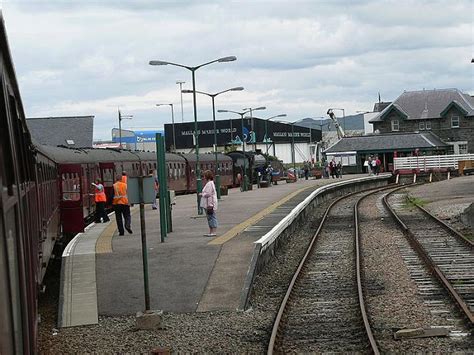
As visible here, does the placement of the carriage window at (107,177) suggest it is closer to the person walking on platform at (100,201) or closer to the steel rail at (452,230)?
the person walking on platform at (100,201)

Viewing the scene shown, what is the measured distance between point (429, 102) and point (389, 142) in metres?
12.6

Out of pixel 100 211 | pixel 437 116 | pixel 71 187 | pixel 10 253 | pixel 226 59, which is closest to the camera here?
pixel 10 253

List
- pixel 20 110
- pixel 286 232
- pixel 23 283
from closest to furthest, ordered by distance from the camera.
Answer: pixel 23 283 < pixel 20 110 < pixel 286 232

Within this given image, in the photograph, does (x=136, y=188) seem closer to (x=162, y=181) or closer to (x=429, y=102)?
(x=162, y=181)

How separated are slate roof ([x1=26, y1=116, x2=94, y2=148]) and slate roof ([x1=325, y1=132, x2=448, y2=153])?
28.8m

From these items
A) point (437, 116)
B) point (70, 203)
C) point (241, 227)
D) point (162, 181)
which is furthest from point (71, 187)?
point (437, 116)

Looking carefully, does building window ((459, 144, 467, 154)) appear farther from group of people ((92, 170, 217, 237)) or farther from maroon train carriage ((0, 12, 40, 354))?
maroon train carriage ((0, 12, 40, 354))

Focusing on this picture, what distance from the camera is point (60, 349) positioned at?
10.9 meters

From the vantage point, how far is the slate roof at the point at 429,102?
9338 cm

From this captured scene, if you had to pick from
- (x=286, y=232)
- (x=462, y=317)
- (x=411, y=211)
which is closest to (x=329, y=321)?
(x=462, y=317)

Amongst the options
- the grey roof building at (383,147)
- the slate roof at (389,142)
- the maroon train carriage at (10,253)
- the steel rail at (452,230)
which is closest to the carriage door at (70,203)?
the steel rail at (452,230)

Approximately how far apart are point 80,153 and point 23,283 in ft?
76.3

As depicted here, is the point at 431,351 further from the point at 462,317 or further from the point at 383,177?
the point at 383,177

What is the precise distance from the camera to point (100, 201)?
966 inches
